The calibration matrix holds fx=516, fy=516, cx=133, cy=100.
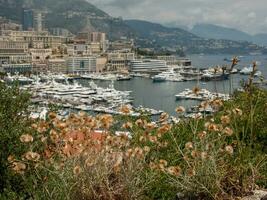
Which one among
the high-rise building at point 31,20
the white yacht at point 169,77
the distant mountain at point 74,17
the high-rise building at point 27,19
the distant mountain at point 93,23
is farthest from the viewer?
the distant mountain at point 74,17

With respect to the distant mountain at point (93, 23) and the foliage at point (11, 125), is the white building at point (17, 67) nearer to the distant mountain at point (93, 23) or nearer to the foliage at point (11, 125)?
the foliage at point (11, 125)

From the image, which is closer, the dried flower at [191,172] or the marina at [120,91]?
the dried flower at [191,172]

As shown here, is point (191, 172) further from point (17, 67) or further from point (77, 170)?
point (17, 67)

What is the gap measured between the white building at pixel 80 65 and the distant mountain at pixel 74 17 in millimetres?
79371

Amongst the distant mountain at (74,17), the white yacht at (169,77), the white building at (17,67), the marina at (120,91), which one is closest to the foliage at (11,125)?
the marina at (120,91)

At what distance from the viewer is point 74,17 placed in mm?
175500

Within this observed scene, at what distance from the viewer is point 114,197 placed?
264cm

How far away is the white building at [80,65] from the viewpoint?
80.4 m

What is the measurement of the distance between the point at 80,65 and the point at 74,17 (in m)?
97.6

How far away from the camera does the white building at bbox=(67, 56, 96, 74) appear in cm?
8038

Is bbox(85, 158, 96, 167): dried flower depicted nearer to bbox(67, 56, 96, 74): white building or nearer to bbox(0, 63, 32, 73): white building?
bbox(0, 63, 32, 73): white building

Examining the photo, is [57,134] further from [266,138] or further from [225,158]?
[266,138]

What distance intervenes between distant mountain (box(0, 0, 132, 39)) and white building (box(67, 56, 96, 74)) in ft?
260

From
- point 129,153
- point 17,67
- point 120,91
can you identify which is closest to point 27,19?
point 17,67
